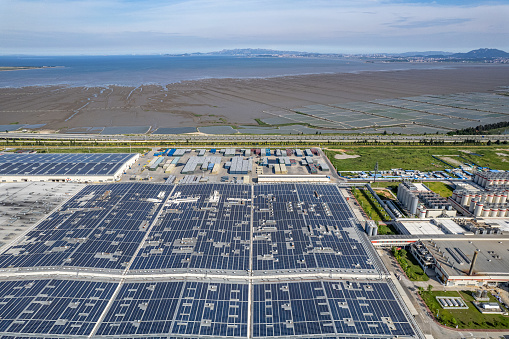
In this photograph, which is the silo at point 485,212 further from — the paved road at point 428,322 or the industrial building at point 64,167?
the industrial building at point 64,167

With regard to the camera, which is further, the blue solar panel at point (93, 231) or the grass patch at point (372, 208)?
the grass patch at point (372, 208)

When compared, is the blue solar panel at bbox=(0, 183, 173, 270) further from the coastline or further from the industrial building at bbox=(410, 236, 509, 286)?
the coastline

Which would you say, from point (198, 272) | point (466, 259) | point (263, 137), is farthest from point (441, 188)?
point (198, 272)

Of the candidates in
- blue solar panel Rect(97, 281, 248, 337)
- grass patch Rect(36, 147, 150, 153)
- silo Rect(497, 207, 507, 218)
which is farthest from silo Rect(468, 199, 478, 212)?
grass patch Rect(36, 147, 150, 153)

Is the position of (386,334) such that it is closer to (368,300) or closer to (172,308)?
(368,300)

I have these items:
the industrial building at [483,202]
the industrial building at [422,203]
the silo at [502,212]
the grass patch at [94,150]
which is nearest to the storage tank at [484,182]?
the industrial building at [483,202]
